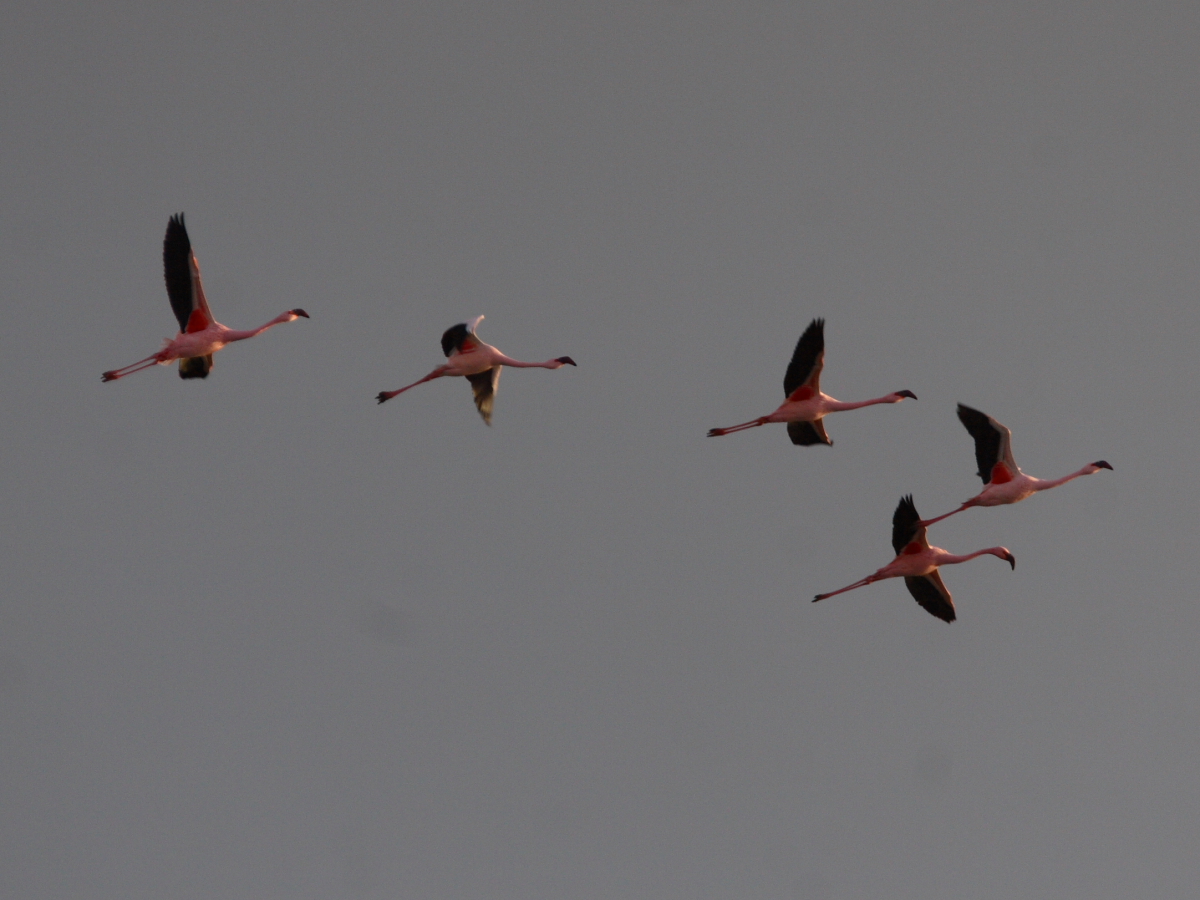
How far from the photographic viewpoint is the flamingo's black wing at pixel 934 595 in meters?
36.4

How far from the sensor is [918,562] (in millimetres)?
35875

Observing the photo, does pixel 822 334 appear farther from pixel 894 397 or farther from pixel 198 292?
pixel 198 292

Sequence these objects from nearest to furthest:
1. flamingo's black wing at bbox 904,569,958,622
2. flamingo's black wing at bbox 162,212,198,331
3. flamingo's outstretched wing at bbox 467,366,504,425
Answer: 1. flamingo's black wing at bbox 162,212,198,331
2. flamingo's black wing at bbox 904,569,958,622
3. flamingo's outstretched wing at bbox 467,366,504,425

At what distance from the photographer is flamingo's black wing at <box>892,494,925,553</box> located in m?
34.8

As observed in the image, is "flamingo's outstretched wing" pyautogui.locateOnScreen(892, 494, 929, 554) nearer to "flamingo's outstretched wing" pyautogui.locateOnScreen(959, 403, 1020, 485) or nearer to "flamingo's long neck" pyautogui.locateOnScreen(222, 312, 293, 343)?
"flamingo's outstretched wing" pyautogui.locateOnScreen(959, 403, 1020, 485)

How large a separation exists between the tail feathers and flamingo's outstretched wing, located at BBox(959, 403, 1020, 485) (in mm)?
11759

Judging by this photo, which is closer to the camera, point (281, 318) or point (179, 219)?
point (179, 219)

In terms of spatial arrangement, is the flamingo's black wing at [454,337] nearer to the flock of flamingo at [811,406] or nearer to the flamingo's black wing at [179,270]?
the flock of flamingo at [811,406]

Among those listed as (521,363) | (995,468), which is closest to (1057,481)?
(995,468)

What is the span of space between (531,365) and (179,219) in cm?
628

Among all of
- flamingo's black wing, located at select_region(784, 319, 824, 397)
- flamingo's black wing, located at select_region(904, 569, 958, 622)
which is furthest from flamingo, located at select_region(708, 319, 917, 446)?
flamingo's black wing, located at select_region(904, 569, 958, 622)

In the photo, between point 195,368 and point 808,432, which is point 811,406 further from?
point 195,368

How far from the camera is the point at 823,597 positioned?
36.5 metres

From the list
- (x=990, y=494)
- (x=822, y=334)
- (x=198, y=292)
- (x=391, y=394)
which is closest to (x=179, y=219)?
(x=198, y=292)
